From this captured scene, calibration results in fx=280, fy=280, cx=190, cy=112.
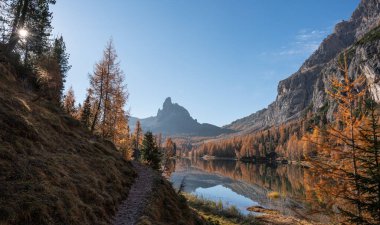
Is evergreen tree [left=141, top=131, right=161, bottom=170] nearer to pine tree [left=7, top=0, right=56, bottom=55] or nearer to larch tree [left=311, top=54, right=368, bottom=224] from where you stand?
pine tree [left=7, top=0, right=56, bottom=55]

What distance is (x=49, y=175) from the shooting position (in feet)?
43.8

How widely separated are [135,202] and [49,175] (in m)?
6.88

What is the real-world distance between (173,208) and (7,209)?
14.5 metres

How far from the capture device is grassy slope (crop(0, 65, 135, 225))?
10.3 m

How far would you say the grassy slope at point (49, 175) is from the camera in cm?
1027

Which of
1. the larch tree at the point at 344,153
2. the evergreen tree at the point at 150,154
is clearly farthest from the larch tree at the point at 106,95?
the larch tree at the point at 344,153

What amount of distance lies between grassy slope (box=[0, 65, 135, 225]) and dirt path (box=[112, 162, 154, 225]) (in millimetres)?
572

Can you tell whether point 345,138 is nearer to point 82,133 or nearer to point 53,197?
point 53,197

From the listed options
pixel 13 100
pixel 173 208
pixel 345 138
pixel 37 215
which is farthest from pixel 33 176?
pixel 345 138

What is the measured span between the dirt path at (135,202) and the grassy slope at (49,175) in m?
0.57

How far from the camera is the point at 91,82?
124 feet

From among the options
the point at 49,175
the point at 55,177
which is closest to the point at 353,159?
the point at 55,177

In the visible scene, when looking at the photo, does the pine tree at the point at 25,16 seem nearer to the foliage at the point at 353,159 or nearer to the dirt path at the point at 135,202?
the dirt path at the point at 135,202

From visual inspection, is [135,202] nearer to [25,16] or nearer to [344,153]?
[344,153]
